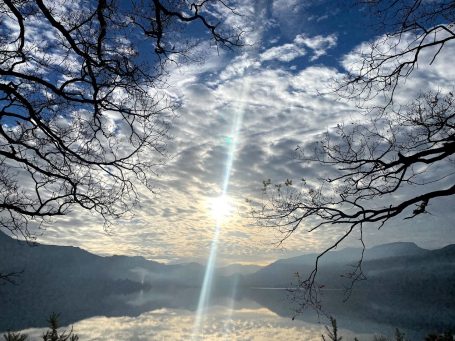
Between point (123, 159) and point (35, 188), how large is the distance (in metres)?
2.34

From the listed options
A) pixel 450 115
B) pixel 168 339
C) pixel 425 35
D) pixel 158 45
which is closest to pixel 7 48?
pixel 158 45

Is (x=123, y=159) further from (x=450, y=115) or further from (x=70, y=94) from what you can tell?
(x=450, y=115)

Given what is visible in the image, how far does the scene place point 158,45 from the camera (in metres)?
7.35

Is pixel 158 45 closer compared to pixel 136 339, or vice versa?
pixel 158 45

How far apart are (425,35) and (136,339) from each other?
2629 inches

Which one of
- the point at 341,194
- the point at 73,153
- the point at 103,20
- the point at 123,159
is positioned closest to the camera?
the point at 103,20

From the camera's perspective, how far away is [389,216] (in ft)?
19.2

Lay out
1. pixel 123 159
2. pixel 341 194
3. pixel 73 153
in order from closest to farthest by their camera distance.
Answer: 1. pixel 341 194
2. pixel 73 153
3. pixel 123 159

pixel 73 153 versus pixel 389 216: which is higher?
pixel 73 153

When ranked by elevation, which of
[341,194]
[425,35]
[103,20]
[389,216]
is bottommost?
[389,216]

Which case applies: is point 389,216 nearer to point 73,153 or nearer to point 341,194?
point 341,194

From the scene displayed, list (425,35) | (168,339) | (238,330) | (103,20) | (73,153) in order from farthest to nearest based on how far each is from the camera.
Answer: (238,330), (168,339), (73,153), (103,20), (425,35)

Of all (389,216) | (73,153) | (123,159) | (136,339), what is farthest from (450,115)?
(136,339)

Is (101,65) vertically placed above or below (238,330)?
above
